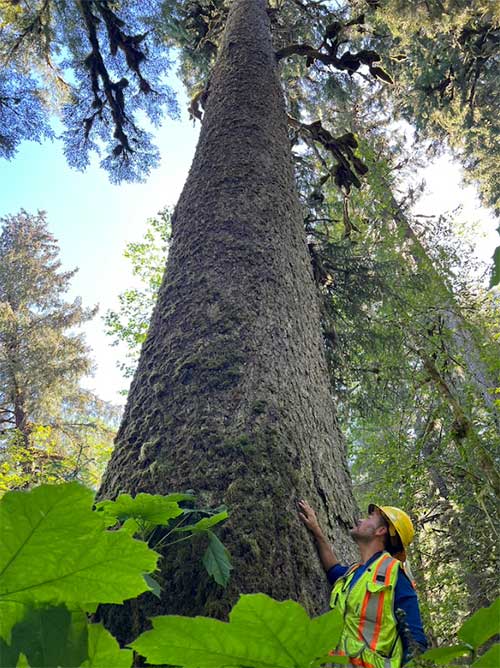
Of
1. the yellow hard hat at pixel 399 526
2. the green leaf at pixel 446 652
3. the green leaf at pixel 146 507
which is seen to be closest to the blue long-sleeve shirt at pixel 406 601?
the yellow hard hat at pixel 399 526

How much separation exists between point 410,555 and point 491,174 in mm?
8796

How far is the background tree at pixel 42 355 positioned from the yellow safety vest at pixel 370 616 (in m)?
10.2

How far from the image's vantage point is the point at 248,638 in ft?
1.06

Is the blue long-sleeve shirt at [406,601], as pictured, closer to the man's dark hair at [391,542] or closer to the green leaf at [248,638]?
the man's dark hair at [391,542]

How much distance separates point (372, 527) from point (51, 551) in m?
1.99

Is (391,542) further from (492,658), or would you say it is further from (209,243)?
(492,658)

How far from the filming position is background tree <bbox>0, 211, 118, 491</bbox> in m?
13.3

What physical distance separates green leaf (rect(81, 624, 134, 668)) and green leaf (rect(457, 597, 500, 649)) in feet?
0.77

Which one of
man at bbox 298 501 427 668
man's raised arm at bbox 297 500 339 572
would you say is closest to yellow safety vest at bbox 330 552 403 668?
man at bbox 298 501 427 668

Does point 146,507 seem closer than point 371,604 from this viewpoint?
Yes

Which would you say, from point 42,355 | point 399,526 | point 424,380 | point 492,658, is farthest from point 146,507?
point 42,355

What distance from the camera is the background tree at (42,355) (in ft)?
43.7

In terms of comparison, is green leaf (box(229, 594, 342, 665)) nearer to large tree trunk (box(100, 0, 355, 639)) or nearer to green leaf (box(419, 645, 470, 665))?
green leaf (box(419, 645, 470, 665))

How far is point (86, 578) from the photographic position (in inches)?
14.0
